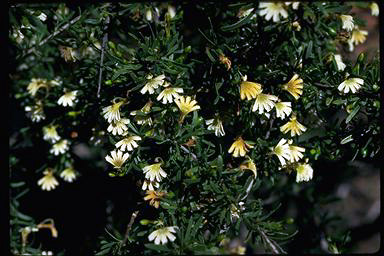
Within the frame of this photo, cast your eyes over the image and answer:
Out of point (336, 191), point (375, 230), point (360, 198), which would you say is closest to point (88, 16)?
point (336, 191)

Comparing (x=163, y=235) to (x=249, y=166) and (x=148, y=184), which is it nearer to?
(x=148, y=184)

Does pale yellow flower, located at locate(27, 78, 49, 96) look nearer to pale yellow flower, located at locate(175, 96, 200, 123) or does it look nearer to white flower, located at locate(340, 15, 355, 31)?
pale yellow flower, located at locate(175, 96, 200, 123)

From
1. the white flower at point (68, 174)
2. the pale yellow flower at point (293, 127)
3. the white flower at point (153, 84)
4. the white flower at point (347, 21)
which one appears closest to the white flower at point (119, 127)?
the white flower at point (153, 84)

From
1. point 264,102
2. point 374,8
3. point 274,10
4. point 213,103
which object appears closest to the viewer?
point 274,10

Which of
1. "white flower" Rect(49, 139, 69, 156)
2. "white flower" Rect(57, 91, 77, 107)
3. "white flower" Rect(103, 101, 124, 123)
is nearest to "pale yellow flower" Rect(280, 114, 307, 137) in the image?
"white flower" Rect(103, 101, 124, 123)

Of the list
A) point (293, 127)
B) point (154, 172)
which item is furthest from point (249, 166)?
point (154, 172)

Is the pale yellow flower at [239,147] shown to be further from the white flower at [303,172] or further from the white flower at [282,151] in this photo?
the white flower at [303,172]
